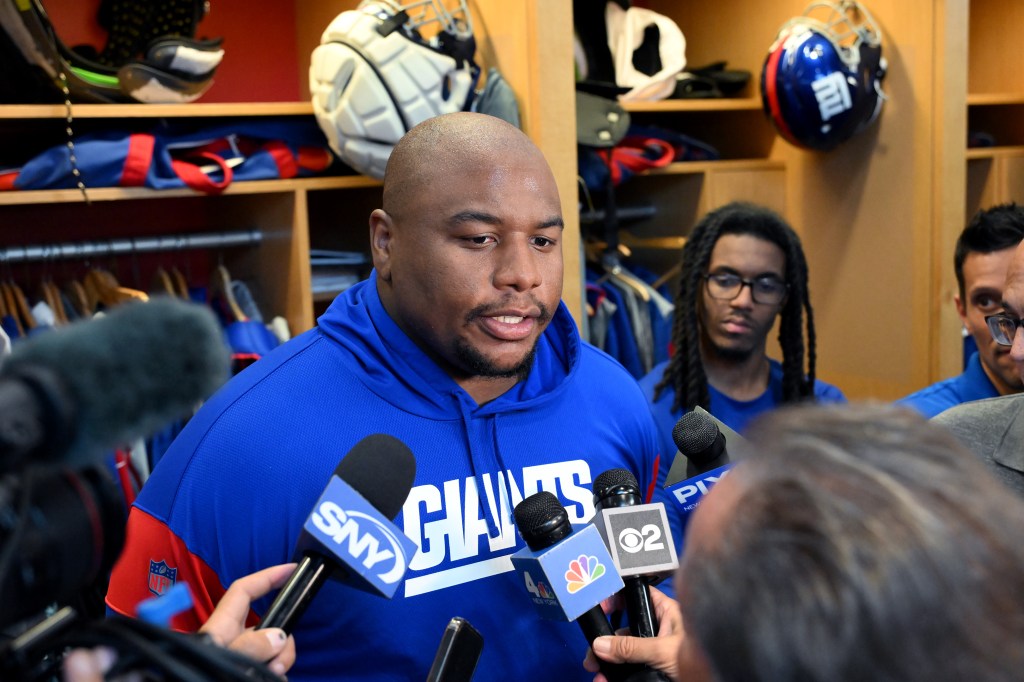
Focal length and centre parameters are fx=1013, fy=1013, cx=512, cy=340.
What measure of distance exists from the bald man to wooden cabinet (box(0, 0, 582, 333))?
104cm

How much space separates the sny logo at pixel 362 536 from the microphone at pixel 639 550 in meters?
0.25

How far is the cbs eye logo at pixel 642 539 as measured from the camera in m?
1.04

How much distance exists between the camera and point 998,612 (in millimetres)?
522

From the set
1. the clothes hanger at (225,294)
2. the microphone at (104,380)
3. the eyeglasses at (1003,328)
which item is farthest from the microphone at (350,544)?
the clothes hanger at (225,294)

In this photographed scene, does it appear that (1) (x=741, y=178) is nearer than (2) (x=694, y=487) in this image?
No

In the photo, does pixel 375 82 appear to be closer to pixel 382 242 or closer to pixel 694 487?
pixel 382 242

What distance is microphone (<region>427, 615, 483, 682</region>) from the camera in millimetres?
958

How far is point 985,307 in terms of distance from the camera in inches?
89.7

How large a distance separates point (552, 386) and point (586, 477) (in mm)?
156

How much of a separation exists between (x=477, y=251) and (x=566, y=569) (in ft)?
1.64

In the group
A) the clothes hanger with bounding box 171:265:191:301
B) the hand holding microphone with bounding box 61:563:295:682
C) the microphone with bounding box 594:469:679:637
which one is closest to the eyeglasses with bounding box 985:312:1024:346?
the microphone with bounding box 594:469:679:637

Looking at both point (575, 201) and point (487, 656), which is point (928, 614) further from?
point (575, 201)

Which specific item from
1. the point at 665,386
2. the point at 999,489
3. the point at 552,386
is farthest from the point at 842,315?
the point at 999,489

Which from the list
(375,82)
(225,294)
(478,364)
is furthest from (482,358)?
(225,294)
